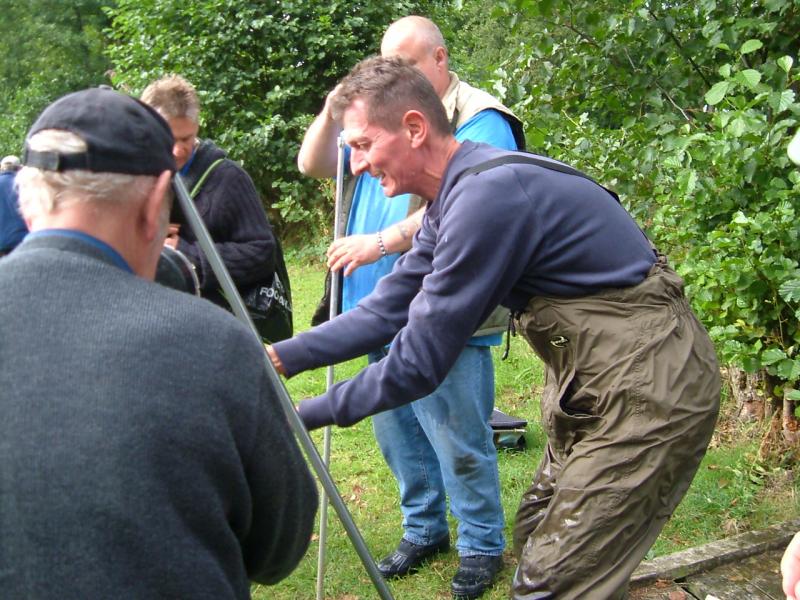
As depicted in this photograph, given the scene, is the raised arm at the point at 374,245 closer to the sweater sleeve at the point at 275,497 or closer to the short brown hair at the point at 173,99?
the short brown hair at the point at 173,99

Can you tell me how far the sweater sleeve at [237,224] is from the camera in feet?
12.1

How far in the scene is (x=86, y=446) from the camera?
1.34 m

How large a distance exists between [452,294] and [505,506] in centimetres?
233

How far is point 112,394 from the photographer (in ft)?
4.42

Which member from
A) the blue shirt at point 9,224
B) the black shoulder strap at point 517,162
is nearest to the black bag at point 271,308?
the blue shirt at point 9,224

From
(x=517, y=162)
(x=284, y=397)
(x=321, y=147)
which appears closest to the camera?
(x=284, y=397)

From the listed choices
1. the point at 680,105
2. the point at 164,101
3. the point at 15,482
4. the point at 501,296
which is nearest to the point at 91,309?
the point at 15,482

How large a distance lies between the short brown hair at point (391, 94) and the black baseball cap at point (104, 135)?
132cm

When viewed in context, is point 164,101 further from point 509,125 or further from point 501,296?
point 501,296

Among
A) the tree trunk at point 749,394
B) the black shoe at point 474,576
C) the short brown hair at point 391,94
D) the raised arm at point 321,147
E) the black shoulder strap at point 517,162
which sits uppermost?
the short brown hair at point 391,94

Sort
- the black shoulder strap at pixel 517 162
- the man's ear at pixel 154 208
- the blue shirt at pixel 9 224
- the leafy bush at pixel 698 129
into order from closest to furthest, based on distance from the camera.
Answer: the man's ear at pixel 154 208 → the black shoulder strap at pixel 517 162 → the blue shirt at pixel 9 224 → the leafy bush at pixel 698 129

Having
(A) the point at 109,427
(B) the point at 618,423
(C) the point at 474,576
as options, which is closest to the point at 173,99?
(B) the point at 618,423

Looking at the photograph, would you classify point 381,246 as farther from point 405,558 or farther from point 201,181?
point 405,558

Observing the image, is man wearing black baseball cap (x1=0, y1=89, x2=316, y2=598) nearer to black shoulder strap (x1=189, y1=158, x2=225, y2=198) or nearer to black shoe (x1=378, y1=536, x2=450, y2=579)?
black shoulder strap (x1=189, y1=158, x2=225, y2=198)
